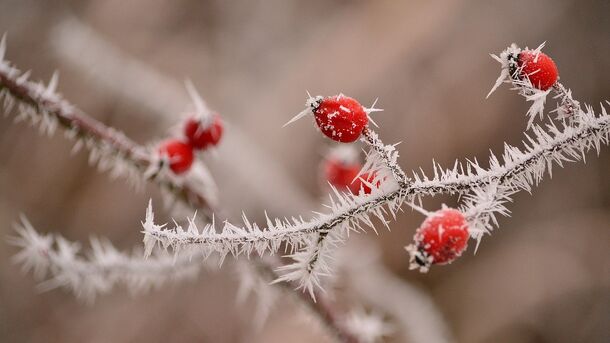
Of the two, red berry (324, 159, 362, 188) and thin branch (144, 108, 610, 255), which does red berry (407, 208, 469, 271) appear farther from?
red berry (324, 159, 362, 188)

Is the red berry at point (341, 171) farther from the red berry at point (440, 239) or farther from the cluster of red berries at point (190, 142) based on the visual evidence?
the red berry at point (440, 239)

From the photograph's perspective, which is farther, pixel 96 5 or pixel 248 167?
pixel 96 5

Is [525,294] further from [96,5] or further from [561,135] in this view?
[96,5]

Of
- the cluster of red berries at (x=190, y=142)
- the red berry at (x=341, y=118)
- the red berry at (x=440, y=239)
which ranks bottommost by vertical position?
the red berry at (x=440, y=239)

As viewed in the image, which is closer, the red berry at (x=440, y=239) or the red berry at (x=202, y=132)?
the red berry at (x=440, y=239)

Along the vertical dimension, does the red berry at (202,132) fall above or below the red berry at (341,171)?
above

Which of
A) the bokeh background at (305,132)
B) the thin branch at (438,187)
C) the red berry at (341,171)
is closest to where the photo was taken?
the thin branch at (438,187)

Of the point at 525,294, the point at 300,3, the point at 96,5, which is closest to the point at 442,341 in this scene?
the point at 525,294

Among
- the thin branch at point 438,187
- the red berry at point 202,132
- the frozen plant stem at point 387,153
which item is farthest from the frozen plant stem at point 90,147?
the frozen plant stem at point 387,153
